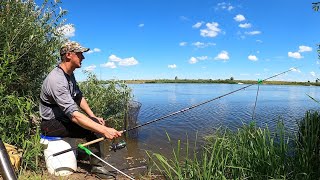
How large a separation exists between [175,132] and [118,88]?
10.3ft

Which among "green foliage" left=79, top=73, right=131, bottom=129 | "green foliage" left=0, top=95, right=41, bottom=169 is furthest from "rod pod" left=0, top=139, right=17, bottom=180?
"green foliage" left=79, top=73, right=131, bottom=129

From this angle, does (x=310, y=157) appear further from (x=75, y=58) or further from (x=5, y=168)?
(x=5, y=168)

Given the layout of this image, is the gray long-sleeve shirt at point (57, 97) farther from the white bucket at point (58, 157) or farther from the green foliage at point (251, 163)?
the green foliage at point (251, 163)

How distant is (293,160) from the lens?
16.1 ft

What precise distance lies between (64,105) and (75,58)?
0.86 m

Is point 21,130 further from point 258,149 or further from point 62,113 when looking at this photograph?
point 258,149

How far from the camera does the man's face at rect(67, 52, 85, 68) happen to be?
16.5 ft

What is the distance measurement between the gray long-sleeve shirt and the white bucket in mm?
349

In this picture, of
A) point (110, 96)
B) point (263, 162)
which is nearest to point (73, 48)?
point (263, 162)

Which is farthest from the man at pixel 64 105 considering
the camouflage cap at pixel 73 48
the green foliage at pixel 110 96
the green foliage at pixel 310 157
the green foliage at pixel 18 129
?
the green foliage at pixel 110 96

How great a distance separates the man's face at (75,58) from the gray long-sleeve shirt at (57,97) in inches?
8.9

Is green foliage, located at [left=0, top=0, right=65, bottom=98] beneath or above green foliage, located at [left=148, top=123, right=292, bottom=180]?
above

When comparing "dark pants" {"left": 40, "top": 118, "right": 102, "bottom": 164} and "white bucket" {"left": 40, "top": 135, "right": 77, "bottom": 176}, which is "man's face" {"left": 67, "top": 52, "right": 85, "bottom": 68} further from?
"white bucket" {"left": 40, "top": 135, "right": 77, "bottom": 176}

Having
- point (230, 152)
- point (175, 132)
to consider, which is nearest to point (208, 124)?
point (175, 132)
